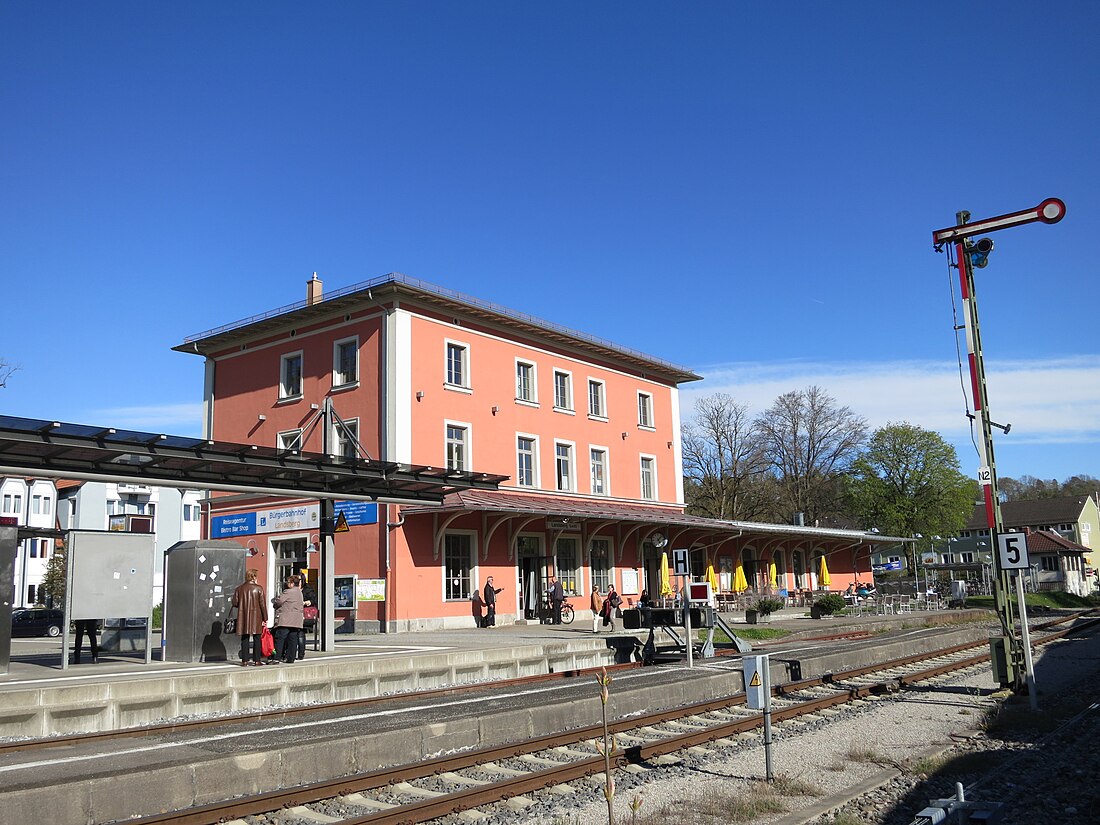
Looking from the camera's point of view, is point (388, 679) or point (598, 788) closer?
point (598, 788)

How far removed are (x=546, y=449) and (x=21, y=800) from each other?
2737cm

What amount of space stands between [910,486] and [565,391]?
127ft

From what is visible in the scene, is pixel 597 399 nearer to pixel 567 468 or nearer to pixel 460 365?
pixel 567 468

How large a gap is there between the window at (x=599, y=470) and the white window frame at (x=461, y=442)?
22.4 feet

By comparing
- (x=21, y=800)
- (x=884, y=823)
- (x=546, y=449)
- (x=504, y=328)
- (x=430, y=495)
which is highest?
(x=504, y=328)

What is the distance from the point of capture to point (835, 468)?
2530 inches

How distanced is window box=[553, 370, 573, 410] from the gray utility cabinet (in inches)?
737

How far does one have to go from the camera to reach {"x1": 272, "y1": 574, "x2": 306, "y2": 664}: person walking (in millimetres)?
15477

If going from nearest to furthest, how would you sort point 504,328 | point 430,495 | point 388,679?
point 388,679 → point 430,495 → point 504,328

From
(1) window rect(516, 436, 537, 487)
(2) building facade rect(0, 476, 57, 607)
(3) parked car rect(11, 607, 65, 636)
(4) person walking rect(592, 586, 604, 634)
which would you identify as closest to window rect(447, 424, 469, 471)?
(1) window rect(516, 436, 537, 487)

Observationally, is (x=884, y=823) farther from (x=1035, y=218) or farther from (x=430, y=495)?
(x=430, y=495)

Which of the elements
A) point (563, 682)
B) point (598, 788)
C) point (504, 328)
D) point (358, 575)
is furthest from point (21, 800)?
point (504, 328)

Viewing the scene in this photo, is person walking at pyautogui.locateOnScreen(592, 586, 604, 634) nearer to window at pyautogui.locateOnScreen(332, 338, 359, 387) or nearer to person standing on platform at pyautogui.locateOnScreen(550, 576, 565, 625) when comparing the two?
person standing on platform at pyautogui.locateOnScreen(550, 576, 565, 625)


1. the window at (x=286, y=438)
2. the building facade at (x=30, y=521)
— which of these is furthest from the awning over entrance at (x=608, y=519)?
the building facade at (x=30, y=521)
